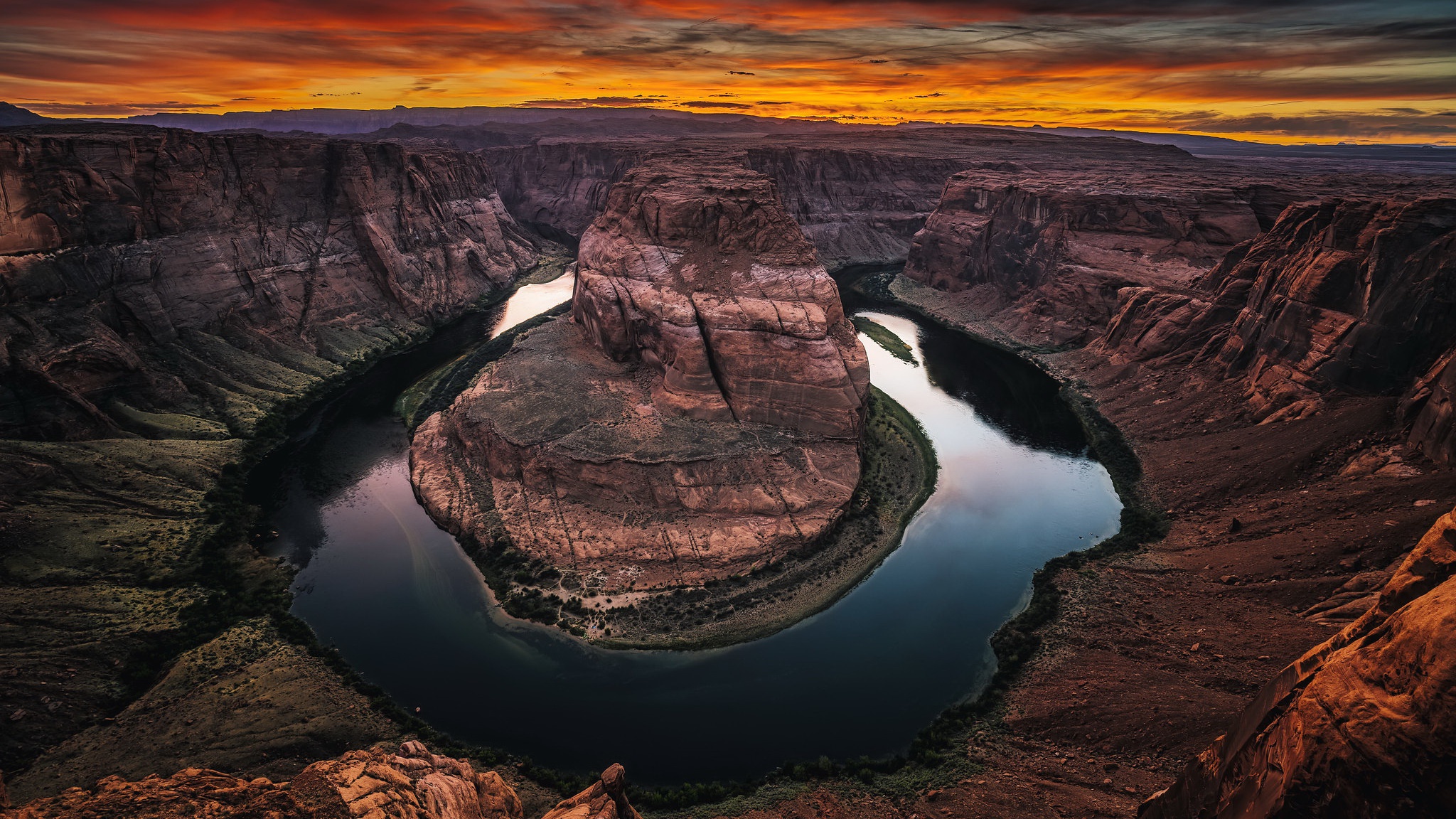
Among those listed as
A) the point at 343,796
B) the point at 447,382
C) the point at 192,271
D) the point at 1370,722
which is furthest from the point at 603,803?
the point at 192,271

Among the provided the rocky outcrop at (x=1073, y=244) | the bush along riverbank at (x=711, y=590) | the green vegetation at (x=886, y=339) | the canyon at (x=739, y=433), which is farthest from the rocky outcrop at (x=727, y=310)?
the rocky outcrop at (x=1073, y=244)

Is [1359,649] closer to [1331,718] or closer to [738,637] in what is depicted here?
[1331,718]

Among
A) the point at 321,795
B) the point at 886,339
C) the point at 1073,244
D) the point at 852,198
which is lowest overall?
the point at 321,795

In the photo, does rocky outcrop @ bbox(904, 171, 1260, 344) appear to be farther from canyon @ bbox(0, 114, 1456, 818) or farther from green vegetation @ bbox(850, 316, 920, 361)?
green vegetation @ bbox(850, 316, 920, 361)

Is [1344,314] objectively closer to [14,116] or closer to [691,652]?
[691,652]

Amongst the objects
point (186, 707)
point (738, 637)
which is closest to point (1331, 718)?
point (738, 637)

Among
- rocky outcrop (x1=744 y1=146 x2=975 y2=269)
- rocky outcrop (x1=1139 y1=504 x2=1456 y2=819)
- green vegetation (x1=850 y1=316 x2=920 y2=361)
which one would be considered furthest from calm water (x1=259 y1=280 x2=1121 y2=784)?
rocky outcrop (x1=744 y1=146 x2=975 y2=269)
